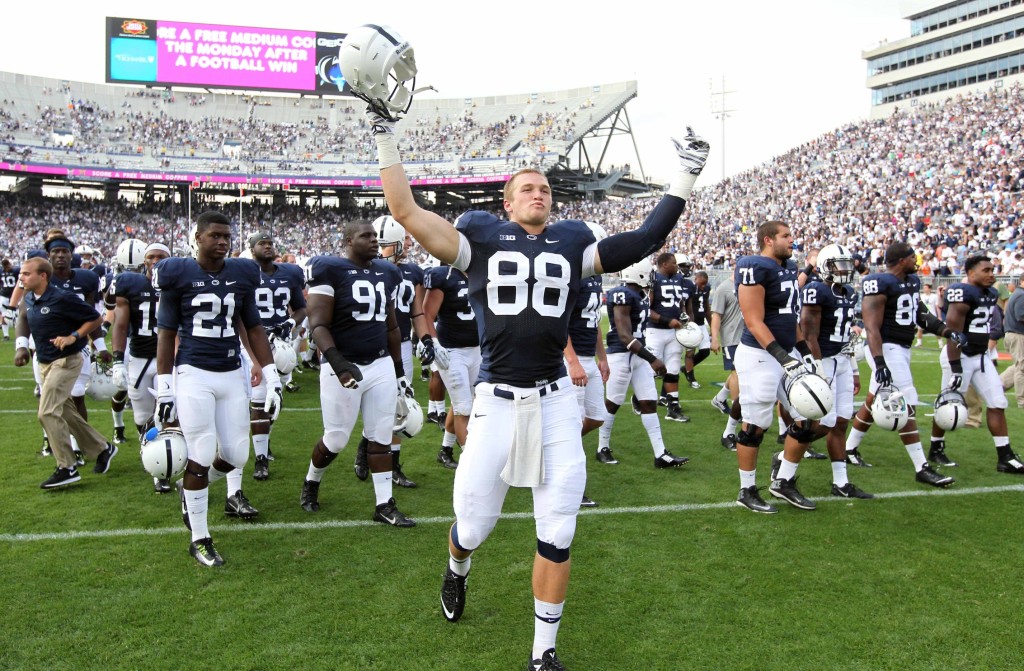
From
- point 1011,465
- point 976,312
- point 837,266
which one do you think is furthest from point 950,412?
point 837,266

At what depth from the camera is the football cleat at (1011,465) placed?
677 centimetres

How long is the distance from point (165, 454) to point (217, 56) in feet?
155

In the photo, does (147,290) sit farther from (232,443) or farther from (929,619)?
(929,619)

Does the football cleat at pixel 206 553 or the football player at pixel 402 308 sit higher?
the football player at pixel 402 308

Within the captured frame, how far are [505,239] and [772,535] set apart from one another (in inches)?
121

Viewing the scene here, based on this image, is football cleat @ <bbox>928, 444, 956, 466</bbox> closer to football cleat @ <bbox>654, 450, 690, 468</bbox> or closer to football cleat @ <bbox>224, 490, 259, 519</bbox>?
football cleat @ <bbox>654, 450, 690, 468</bbox>

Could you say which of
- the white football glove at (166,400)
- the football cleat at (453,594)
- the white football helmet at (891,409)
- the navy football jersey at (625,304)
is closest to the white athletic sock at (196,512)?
the white football glove at (166,400)

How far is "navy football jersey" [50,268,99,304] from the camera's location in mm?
6918

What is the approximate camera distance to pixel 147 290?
21.9ft

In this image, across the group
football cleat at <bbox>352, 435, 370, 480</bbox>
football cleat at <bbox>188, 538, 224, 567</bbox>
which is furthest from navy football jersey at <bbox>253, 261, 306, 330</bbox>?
football cleat at <bbox>188, 538, 224, 567</bbox>

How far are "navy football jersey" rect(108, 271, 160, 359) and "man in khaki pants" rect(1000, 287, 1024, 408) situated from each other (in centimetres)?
988

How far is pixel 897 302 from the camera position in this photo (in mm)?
6590

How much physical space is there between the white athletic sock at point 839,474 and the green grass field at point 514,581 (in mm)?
147

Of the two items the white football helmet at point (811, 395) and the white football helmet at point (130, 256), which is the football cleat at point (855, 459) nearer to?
the white football helmet at point (811, 395)
